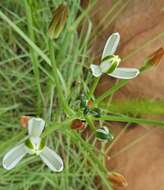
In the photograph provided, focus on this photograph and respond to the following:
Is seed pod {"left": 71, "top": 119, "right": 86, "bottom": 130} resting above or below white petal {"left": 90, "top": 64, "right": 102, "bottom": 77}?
below

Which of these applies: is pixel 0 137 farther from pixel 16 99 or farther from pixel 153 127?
pixel 153 127

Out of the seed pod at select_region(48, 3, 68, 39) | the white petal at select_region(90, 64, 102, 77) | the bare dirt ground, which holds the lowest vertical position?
the bare dirt ground

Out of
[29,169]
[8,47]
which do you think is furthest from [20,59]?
[29,169]

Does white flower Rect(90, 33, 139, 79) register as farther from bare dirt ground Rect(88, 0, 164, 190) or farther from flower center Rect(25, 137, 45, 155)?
bare dirt ground Rect(88, 0, 164, 190)

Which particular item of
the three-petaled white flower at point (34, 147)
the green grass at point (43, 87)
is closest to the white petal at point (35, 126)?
the three-petaled white flower at point (34, 147)

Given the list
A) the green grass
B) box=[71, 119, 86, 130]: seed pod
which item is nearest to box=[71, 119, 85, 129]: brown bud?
box=[71, 119, 86, 130]: seed pod

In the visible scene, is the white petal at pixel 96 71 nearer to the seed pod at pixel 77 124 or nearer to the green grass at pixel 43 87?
the seed pod at pixel 77 124
